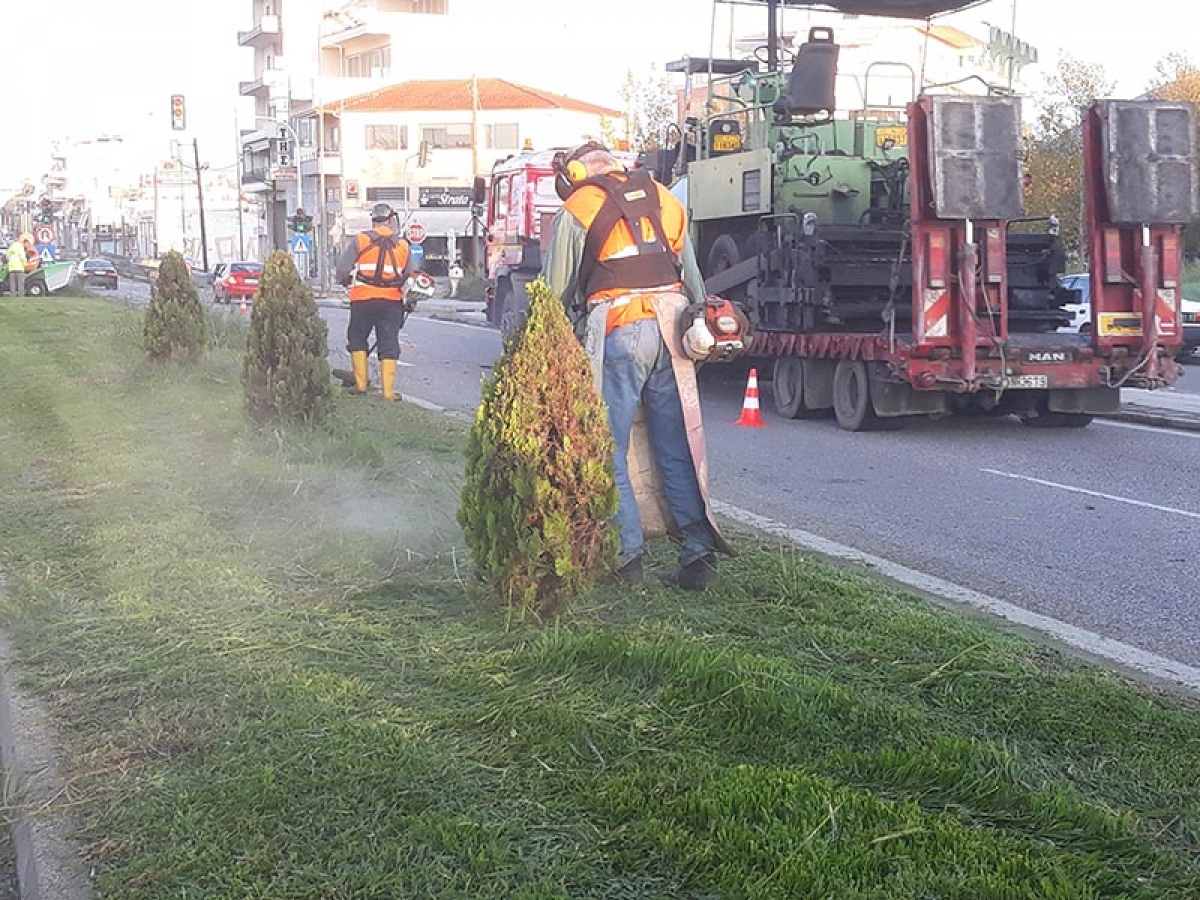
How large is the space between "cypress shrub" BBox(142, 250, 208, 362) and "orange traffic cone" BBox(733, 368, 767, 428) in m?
5.48

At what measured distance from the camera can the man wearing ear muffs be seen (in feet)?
20.5

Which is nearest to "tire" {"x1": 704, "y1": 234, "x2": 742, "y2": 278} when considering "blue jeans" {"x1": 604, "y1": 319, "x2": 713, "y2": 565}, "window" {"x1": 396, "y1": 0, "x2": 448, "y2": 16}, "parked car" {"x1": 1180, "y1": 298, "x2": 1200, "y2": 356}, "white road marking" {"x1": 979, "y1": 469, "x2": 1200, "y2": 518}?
"white road marking" {"x1": 979, "y1": 469, "x2": 1200, "y2": 518}

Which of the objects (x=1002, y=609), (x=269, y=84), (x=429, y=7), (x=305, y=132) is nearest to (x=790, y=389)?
(x=1002, y=609)

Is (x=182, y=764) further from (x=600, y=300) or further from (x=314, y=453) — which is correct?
(x=314, y=453)

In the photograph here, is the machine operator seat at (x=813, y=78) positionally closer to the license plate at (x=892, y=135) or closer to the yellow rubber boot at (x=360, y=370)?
the license plate at (x=892, y=135)

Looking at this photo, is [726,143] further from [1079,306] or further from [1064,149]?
[1064,149]

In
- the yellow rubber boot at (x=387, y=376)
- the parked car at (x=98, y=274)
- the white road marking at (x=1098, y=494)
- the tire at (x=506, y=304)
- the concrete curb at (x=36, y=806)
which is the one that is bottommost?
the concrete curb at (x=36, y=806)

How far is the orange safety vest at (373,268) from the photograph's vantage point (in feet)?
47.2

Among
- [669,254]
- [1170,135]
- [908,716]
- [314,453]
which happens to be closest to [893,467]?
[1170,135]

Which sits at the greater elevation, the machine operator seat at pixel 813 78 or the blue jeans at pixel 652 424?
the machine operator seat at pixel 813 78

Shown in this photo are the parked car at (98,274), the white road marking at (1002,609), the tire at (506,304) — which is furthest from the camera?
the parked car at (98,274)

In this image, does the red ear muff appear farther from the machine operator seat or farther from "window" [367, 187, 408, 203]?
"window" [367, 187, 408, 203]

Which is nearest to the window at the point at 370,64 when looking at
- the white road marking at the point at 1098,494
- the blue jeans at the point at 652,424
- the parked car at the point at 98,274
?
the parked car at the point at 98,274

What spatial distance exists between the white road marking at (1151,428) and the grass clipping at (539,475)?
9.56 meters
